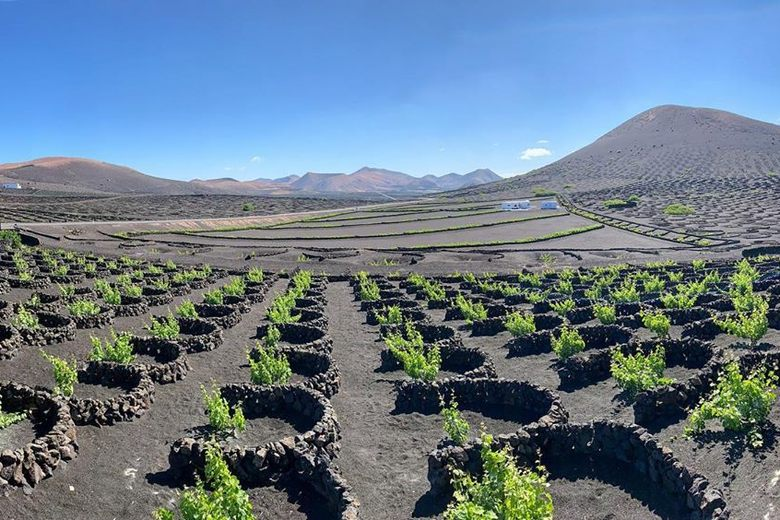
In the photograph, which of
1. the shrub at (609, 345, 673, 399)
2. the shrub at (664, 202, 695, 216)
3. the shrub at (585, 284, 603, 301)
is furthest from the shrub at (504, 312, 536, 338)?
the shrub at (664, 202, 695, 216)

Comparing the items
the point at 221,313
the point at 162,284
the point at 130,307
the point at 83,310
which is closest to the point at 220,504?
the point at 83,310

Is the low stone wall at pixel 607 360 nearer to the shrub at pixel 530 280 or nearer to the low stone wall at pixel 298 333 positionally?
the low stone wall at pixel 298 333

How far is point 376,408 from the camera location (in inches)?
732

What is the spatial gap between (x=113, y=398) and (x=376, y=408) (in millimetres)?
7611

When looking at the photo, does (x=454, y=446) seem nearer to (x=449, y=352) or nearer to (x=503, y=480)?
(x=503, y=480)

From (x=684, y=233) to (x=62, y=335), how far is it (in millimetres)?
77052

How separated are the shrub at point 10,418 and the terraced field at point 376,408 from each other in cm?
14

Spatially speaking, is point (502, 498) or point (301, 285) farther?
point (301, 285)

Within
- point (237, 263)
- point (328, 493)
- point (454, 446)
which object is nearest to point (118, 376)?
point (328, 493)

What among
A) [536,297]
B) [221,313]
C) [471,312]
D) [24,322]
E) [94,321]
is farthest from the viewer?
[536,297]

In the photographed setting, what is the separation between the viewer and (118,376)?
1959cm

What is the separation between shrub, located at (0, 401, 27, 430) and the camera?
14282 mm

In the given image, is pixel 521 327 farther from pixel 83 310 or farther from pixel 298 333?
pixel 83 310

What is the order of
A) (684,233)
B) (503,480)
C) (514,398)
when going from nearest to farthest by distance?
1. (503,480)
2. (514,398)
3. (684,233)
